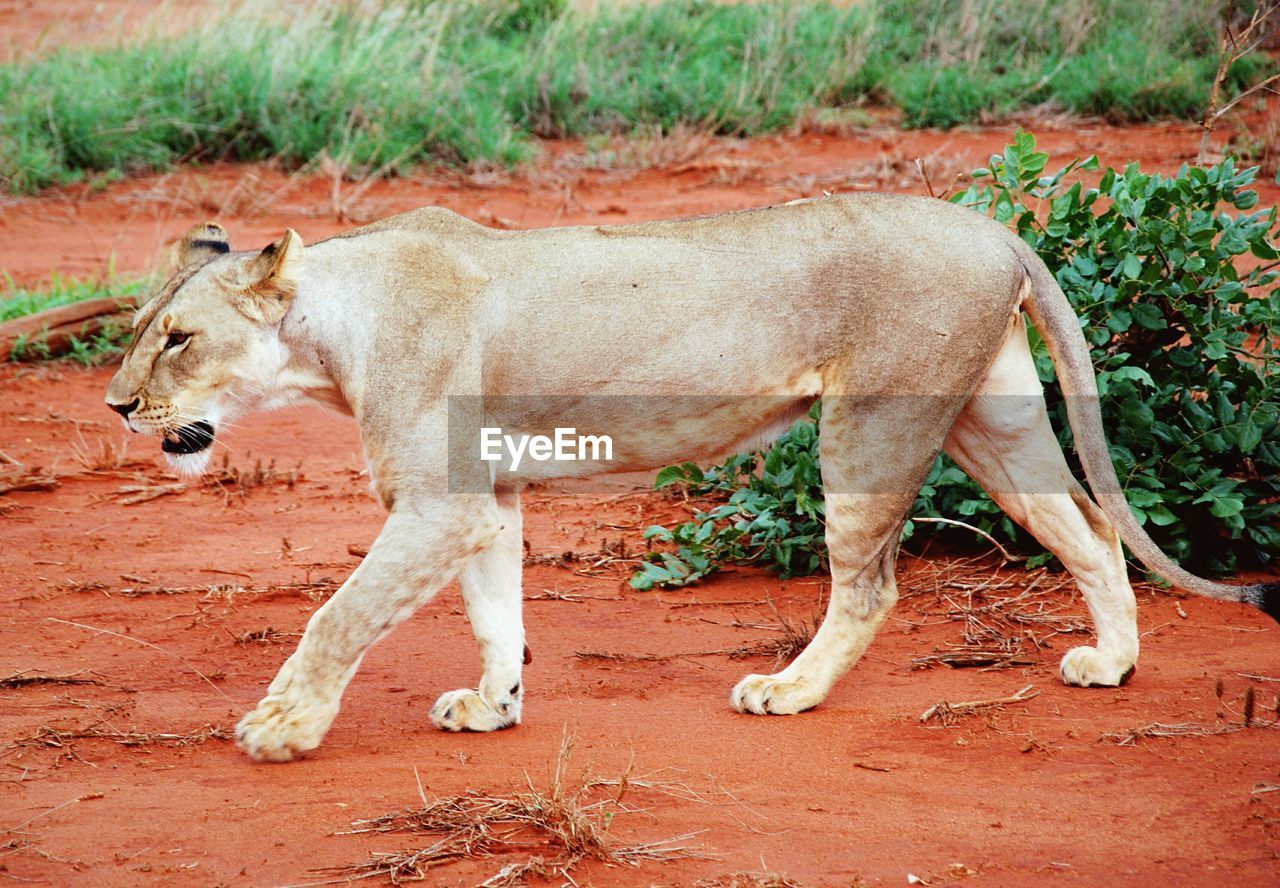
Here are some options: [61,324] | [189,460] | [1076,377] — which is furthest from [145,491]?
[1076,377]

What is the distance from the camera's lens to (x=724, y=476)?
588cm

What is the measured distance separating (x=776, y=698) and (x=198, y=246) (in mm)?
2090

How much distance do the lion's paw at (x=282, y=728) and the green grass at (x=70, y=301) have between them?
461 cm

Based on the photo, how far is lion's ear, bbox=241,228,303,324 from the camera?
3.98 meters

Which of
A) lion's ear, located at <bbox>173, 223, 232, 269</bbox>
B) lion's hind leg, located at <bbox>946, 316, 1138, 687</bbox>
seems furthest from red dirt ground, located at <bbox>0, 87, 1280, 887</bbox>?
lion's ear, located at <bbox>173, 223, 232, 269</bbox>

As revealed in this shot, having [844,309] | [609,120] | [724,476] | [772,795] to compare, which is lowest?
[609,120]

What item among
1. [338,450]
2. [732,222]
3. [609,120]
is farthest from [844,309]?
[609,120]

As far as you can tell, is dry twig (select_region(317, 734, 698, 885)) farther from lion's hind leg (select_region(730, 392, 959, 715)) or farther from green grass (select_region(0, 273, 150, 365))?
green grass (select_region(0, 273, 150, 365))

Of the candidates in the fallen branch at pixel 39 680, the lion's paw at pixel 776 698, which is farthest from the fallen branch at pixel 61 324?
the lion's paw at pixel 776 698

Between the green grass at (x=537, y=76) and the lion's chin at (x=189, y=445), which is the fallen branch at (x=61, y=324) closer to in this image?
the green grass at (x=537, y=76)

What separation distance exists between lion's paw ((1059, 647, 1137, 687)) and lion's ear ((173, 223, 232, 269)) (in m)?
2.71

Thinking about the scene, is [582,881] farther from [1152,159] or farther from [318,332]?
[1152,159]

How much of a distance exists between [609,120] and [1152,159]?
443 cm

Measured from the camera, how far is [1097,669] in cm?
422
